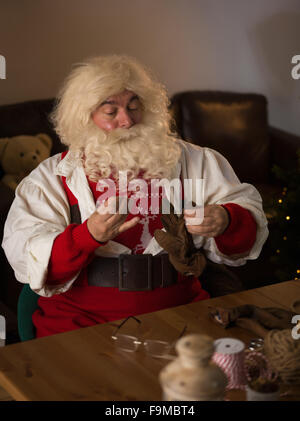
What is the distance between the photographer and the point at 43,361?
59.9 inches

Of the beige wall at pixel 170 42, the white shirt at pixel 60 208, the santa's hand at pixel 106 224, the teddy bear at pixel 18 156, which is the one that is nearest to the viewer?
the santa's hand at pixel 106 224

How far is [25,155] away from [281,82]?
177 centimetres

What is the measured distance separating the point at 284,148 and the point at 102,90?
6.91ft

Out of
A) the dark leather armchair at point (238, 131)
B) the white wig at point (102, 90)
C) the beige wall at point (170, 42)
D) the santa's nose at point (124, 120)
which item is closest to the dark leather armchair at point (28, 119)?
the beige wall at point (170, 42)

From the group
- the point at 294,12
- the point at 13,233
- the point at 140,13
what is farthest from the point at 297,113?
the point at 13,233

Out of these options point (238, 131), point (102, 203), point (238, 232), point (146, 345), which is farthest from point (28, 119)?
point (146, 345)

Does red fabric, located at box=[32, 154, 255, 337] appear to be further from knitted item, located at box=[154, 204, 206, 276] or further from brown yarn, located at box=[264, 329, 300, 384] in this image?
brown yarn, located at box=[264, 329, 300, 384]

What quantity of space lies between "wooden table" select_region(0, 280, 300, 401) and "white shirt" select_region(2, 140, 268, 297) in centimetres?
33

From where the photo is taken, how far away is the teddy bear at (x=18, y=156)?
10.4 feet

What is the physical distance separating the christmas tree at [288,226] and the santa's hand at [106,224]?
119 centimetres

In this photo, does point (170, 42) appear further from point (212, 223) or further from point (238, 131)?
point (212, 223)

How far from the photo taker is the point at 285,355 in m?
1.40

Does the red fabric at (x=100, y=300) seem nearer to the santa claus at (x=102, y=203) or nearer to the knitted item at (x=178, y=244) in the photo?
the santa claus at (x=102, y=203)

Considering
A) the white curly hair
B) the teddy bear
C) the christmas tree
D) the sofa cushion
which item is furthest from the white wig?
the sofa cushion
